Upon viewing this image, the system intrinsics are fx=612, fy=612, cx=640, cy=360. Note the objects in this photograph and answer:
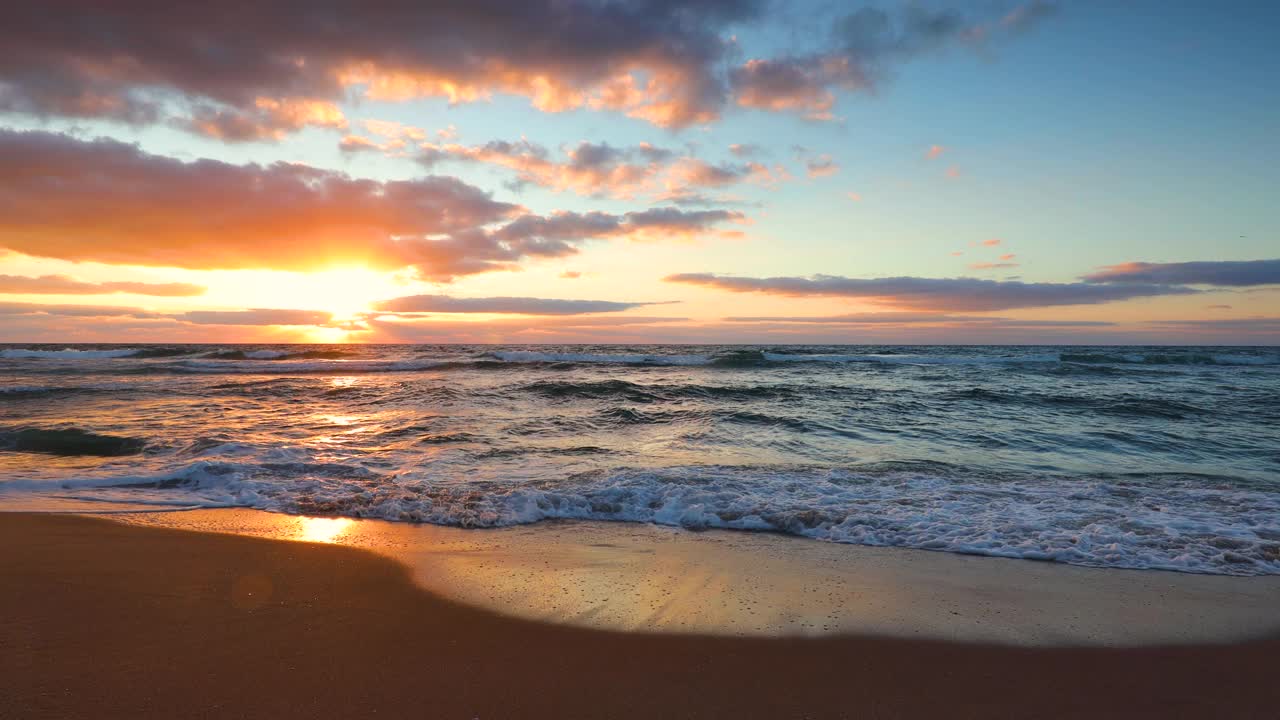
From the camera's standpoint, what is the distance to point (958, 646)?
3.40m

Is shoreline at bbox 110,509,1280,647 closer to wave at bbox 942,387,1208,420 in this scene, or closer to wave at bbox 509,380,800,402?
wave at bbox 942,387,1208,420

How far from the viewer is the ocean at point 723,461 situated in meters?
5.81

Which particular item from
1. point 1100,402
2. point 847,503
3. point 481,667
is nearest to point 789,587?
point 481,667

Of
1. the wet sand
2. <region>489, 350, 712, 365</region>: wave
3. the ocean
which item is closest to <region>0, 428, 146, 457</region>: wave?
the ocean

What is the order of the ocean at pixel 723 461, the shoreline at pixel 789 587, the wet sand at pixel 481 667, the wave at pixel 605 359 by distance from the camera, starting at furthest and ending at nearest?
the wave at pixel 605 359 < the ocean at pixel 723 461 < the shoreline at pixel 789 587 < the wet sand at pixel 481 667

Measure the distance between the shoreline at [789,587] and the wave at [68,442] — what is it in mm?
4942

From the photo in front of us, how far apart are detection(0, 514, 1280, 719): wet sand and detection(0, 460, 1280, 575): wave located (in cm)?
183

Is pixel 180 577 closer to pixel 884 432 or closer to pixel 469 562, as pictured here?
pixel 469 562

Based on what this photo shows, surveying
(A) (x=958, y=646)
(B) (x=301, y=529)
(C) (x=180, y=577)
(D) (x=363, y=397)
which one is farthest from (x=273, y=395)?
(A) (x=958, y=646)

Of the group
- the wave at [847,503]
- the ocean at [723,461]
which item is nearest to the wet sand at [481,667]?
the wave at [847,503]

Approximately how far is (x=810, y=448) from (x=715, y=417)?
392 centimetres

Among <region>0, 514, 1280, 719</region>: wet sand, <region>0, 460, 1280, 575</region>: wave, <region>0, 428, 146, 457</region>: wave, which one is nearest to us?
<region>0, 514, 1280, 719</region>: wet sand

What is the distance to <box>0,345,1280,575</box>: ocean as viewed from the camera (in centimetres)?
581

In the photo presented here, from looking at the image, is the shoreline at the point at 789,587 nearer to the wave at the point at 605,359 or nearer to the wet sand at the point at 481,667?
the wet sand at the point at 481,667
